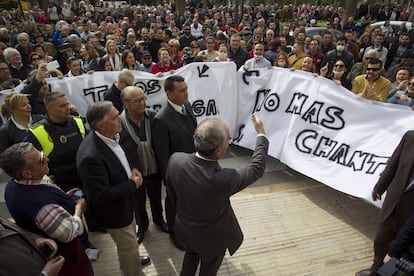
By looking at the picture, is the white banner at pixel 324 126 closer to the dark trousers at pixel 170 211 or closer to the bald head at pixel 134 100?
the dark trousers at pixel 170 211

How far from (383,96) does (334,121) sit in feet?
3.13

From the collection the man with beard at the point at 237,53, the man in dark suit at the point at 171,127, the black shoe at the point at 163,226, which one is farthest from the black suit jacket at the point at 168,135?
the man with beard at the point at 237,53

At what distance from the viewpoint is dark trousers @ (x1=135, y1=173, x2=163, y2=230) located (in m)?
3.33

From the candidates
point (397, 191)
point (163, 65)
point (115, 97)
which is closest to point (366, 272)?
point (397, 191)

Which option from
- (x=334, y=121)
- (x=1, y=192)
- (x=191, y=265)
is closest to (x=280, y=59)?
(x=334, y=121)

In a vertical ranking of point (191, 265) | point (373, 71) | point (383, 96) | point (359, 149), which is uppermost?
point (373, 71)

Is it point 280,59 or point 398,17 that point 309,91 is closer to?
point 280,59

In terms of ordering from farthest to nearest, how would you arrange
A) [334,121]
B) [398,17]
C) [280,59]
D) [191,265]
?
[398,17] < [280,59] < [334,121] < [191,265]

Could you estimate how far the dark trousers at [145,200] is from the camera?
333cm

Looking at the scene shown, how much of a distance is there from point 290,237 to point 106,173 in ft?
7.26

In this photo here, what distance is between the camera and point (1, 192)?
441cm

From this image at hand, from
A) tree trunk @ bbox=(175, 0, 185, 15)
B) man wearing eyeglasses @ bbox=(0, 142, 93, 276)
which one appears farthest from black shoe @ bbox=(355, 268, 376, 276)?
tree trunk @ bbox=(175, 0, 185, 15)

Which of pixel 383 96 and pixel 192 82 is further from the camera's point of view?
pixel 192 82

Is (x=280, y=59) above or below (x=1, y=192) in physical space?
above
